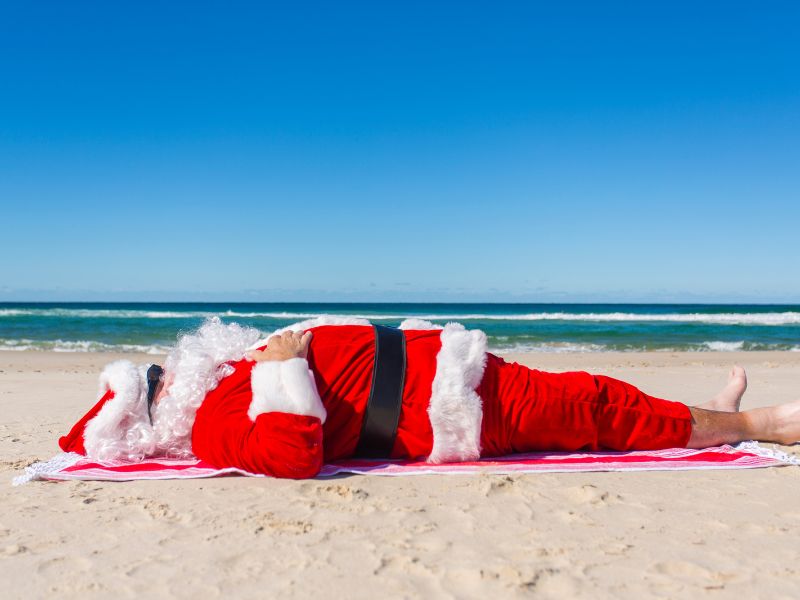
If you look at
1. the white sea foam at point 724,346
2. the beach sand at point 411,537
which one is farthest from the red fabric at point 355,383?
the white sea foam at point 724,346

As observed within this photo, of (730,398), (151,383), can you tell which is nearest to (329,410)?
(151,383)

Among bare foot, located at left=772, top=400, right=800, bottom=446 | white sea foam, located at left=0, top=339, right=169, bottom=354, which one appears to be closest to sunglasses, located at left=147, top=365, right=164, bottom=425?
bare foot, located at left=772, top=400, right=800, bottom=446

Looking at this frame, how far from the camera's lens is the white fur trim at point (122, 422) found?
350cm

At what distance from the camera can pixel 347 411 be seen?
11.2ft

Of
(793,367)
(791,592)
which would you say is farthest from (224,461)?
(793,367)

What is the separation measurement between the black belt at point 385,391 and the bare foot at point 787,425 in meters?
2.52

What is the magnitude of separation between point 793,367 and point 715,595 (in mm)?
10465

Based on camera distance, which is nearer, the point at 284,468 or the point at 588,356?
the point at 284,468

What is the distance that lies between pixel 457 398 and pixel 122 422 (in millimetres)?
1900

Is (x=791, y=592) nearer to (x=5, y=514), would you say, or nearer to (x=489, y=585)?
(x=489, y=585)

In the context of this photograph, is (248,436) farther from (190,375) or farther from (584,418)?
(584,418)

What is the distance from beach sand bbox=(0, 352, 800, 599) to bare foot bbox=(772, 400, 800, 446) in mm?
508

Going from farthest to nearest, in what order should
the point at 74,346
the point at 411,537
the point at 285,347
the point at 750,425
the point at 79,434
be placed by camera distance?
the point at 74,346
the point at 750,425
the point at 79,434
the point at 285,347
the point at 411,537

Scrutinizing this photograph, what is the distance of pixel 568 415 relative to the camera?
360cm
